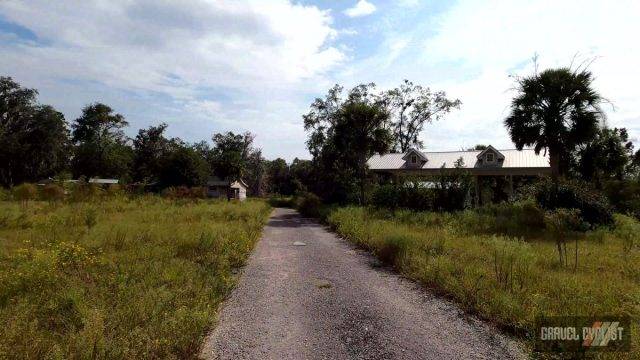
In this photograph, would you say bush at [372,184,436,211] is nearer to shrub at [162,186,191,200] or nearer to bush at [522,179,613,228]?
bush at [522,179,613,228]

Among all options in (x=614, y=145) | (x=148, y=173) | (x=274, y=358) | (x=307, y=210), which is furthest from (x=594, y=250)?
(x=148, y=173)

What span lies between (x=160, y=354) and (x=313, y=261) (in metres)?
6.90

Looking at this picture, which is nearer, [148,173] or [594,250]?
[594,250]

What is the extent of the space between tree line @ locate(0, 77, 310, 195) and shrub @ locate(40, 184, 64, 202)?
485 inches

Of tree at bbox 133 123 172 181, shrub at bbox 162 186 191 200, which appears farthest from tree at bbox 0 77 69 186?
shrub at bbox 162 186 191 200

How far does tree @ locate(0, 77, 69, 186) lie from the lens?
5259cm

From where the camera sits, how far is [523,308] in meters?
6.34

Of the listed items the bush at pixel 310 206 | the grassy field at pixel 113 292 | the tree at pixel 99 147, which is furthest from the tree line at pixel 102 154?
the grassy field at pixel 113 292

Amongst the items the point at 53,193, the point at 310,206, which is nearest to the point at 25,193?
the point at 53,193

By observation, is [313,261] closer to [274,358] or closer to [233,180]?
[274,358]

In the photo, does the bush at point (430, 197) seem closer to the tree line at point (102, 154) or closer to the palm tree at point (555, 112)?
the palm tree at point (555, 112)

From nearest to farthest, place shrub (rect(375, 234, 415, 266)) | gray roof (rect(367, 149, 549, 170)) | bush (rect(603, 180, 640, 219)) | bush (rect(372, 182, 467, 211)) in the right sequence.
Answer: shrub (rect(375, 234, 415, 266)) → bush (rect(603, 180, 640, 219)) → bush (rect(372, 182, 467, 211)) → gray roof (rect(367, 149, 549, 170))

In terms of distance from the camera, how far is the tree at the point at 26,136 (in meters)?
A: 52.6

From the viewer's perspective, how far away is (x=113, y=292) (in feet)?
22.4
